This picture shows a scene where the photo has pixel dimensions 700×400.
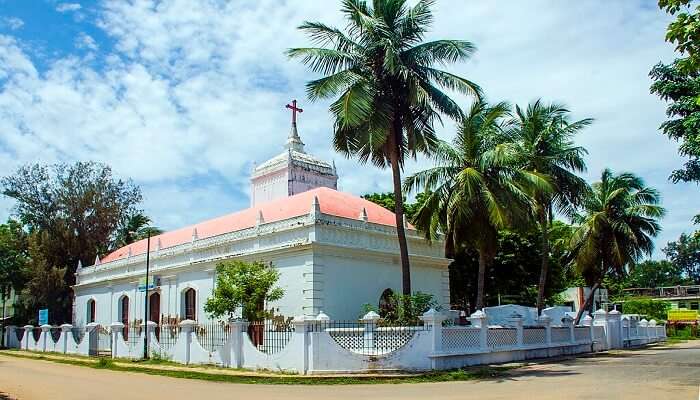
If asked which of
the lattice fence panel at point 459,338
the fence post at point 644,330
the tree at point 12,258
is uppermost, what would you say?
the tree at point 12,258

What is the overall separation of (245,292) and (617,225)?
782 inches

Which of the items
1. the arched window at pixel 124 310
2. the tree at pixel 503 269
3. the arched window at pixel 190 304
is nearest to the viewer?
the arched window at pixel 190 304

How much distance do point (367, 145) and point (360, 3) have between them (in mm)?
4616

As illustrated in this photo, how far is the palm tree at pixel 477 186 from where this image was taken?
2252cm

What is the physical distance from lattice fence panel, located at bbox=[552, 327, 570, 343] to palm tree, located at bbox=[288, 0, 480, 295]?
738 centimetres

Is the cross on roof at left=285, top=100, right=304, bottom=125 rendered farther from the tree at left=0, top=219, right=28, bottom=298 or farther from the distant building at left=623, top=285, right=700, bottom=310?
the distant building at left=623, top=285, right=700, bottom=310

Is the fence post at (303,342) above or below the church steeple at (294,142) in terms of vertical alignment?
below

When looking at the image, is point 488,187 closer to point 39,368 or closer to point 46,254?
point 39,368

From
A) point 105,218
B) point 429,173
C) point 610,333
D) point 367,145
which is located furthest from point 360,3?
point 105,218

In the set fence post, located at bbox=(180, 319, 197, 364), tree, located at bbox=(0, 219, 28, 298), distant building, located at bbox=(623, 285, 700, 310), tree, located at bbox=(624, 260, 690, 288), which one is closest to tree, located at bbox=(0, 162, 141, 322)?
tree, located at bbox=(0, 219, 28, 298)

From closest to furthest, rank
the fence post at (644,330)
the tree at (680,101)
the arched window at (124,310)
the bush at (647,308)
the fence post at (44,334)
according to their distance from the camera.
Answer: the tree at (680,101), the fence post at (644,330), the fence post at (44,334), the arched window at (124,310), the bush at (647,308)

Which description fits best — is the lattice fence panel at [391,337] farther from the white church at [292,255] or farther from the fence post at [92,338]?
the fence post at [92,338]

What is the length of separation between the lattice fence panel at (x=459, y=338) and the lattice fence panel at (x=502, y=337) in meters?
0.75

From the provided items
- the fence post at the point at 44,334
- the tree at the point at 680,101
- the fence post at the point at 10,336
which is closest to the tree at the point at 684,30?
the tree at the point at 680,101
